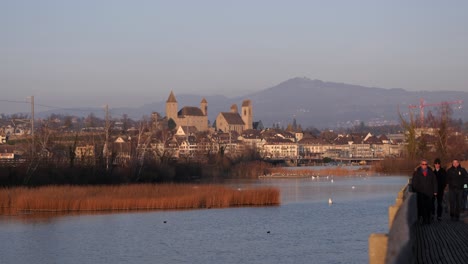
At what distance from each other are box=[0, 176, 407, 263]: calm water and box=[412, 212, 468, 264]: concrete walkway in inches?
243

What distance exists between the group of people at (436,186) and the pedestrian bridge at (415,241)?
362mm

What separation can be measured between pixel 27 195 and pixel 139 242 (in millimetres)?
16887

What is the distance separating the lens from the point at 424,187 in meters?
20.2

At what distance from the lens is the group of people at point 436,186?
20.2 meters

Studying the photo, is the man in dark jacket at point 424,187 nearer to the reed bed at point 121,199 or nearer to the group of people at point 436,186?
the group of people at point 436,186

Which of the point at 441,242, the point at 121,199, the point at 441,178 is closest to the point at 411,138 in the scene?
the point at 121,199

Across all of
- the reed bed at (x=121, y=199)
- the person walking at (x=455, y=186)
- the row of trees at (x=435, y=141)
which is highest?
the row of trees at (x=435, y=141)

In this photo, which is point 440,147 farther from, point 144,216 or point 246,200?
point 144,216

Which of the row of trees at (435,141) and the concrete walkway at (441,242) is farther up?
the row of trees at (435,141)

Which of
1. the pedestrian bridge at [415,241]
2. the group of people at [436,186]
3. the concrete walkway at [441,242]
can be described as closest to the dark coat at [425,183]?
the group of people at [436,186]

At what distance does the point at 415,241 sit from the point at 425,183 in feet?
12.1

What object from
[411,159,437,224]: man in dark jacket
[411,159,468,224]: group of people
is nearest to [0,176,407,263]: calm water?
[411,159,468,224]: group of people

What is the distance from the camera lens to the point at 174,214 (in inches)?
1774

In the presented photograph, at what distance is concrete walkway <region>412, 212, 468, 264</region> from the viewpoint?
14961mm
